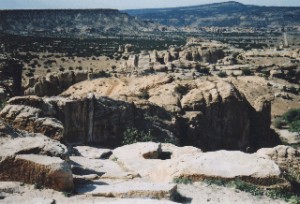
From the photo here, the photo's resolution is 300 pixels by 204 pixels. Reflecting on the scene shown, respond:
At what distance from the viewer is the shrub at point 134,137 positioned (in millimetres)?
24875

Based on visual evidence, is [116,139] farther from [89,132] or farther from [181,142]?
[181,142]

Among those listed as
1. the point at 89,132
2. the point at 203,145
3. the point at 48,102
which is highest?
the point at 48,102

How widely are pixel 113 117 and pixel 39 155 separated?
1251cm

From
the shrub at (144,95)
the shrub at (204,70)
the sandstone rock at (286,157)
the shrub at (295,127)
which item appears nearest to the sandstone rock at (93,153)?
the sandstone rock at (286,157)

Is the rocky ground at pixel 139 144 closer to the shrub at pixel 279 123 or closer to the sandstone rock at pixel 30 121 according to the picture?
the sandstone rock at pixel 30 121

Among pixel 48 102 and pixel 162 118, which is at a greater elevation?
pixel 48 102

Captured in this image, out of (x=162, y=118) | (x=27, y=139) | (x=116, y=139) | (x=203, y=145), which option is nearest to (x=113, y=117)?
(x=116, y=139)

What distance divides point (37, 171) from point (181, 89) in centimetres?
2099

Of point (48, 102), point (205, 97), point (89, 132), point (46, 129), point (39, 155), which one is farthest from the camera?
point (205, 97)

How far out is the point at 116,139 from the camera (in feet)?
85.8

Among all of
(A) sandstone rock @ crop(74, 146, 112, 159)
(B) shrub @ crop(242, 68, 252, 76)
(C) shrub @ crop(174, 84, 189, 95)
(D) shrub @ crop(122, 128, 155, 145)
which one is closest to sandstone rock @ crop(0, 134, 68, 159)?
(A) sandstone rock @ crop(74, 146, 112, 159)

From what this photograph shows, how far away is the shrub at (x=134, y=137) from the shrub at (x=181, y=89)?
7710 millimetres

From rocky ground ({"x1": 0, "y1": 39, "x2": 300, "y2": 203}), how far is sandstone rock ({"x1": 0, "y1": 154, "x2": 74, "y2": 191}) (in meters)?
0.03

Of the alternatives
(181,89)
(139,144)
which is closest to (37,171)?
(139,144)
